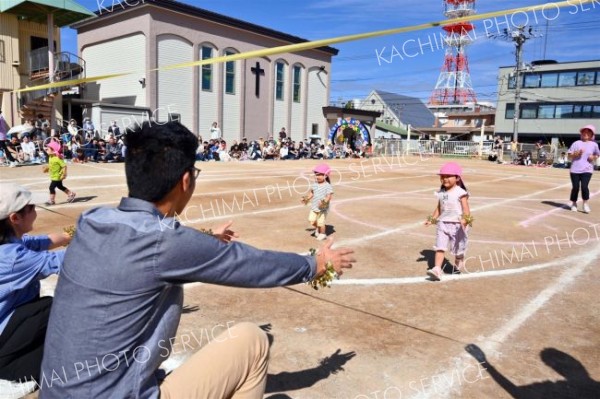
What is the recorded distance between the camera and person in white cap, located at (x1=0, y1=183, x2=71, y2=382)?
272 centimetres

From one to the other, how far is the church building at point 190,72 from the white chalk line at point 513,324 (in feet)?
77.8

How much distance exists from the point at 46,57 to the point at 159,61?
233 inches

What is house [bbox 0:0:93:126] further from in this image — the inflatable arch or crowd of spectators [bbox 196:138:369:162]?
the inflatable arch

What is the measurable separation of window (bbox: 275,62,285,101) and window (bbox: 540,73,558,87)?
32.5 m

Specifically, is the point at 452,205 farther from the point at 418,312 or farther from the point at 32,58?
the point at 32,58

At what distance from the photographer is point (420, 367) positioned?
3.61m

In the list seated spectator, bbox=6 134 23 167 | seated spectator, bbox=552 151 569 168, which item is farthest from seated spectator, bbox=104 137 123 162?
seated spectator, bbox=552 151 569 168

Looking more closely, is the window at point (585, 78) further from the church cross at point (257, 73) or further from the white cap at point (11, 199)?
the white cap at point (11, 199)

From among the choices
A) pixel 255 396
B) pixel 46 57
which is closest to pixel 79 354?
pixel 255 396

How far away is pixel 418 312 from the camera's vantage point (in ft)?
15.5

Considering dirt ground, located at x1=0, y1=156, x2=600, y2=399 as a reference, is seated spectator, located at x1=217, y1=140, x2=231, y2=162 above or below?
above

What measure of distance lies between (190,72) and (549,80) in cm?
4076

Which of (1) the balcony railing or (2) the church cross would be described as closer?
(1) the balcony railing

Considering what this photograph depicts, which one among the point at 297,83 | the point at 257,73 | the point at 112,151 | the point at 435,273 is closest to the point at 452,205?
the point at 435,273
